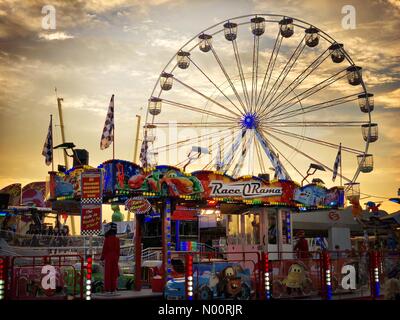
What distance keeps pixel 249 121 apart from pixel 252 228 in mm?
7296

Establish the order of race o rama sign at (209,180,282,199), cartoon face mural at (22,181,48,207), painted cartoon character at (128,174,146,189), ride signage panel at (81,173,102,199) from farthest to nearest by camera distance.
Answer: cartoon face mural at (22,181,48,207) → race o rama sign at (209,180,282,199) → painted cartoon character at (128,174,146,189) → ride signage panel at (81,173,102,199)

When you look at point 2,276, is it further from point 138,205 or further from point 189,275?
point 138,205

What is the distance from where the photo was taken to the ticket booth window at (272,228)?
2564cm

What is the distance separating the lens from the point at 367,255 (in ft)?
56.1

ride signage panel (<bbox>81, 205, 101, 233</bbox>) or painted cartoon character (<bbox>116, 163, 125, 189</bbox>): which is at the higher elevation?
painted cartoon character (<bbox>116, 163, 125, 189</bbox>)

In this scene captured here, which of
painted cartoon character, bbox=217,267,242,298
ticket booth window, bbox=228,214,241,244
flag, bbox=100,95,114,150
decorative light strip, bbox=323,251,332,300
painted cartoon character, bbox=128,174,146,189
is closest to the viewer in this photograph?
painted cartoon character, bbox=217,267,242,298

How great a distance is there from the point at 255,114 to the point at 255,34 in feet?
14.1

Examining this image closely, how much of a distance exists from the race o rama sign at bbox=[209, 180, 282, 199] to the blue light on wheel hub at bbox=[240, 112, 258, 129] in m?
7.77

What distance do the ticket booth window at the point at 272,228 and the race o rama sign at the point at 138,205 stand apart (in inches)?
292

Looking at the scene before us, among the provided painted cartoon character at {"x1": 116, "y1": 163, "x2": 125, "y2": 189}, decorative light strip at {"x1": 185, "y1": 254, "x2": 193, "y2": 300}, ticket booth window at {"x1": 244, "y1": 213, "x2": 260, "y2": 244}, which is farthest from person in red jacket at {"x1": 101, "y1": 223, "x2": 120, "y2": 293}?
ticket booth window at {"x1": 244, "y1": 213, "x2": 260, "y2": 244}

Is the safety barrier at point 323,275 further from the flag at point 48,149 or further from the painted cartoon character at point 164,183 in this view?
the flag at point 48,149

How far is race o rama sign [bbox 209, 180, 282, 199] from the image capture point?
22281mm

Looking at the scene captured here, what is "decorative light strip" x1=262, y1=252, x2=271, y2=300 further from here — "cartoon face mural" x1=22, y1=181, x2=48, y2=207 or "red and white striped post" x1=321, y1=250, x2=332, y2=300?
"cartoon face mural" x1=22, y1=181, x2=48, y2=207
